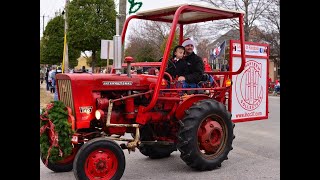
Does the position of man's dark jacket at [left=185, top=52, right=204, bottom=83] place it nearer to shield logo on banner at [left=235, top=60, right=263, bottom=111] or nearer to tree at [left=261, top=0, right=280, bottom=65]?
shield logo on banner at [left=235, top=60, right=263, bottom=111]

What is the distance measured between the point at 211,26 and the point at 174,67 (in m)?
21.2

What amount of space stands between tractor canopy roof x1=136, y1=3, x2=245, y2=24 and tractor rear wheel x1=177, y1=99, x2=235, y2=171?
1311mm

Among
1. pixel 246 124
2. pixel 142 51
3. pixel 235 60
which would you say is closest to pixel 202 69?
pixel 235 60

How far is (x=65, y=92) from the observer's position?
5570mm

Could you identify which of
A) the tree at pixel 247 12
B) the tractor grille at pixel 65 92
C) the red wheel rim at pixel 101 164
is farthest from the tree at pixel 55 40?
the red wheel rim at pixel 101 164

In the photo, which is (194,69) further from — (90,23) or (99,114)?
(90,23)

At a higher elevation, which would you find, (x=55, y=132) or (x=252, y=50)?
(x=252, y=50)

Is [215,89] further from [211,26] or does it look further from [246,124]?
[211,26]

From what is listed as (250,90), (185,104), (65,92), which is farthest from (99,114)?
(250,90)

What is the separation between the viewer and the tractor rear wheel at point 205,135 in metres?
5.73

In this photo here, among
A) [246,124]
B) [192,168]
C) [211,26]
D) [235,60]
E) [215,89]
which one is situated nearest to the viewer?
[192,168]

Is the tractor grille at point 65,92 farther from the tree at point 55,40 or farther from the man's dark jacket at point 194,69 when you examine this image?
the tree at point 55,40

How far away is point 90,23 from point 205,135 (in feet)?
40.7

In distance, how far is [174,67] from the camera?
6594 mm
